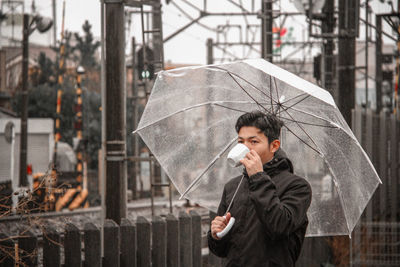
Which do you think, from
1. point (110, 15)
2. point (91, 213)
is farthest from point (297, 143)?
point (91, 213)

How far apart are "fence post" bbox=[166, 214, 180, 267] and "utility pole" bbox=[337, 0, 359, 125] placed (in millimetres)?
3060

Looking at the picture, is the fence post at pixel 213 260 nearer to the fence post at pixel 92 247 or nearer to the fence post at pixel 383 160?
the fence post at pixel 92 247

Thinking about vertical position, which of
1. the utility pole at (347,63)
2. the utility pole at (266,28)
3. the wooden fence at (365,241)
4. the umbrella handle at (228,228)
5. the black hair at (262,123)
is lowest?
the wooden fence at (365,241)

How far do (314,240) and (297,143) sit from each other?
4.86m

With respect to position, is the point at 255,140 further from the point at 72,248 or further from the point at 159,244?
the point at 159,244

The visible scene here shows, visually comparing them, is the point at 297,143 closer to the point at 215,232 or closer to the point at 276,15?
the point at 215,232

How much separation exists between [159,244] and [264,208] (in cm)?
284

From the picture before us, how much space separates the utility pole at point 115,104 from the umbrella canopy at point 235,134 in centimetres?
220

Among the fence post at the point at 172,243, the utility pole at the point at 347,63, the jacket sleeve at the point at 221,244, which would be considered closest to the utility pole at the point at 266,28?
the utility pole at the point at 347,63

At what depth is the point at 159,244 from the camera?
6375 mm

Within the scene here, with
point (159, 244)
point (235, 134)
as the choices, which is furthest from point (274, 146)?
point (159, 244)

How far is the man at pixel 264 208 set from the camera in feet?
12.2

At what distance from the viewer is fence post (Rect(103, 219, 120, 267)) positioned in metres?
5.77

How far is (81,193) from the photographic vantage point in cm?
2420
